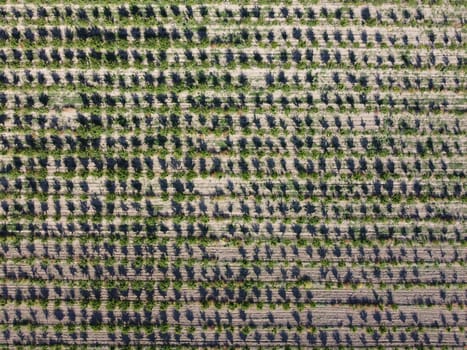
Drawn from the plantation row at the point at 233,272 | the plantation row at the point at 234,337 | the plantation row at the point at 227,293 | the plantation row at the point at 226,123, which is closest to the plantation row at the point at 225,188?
the plantation row at the point at 226,123

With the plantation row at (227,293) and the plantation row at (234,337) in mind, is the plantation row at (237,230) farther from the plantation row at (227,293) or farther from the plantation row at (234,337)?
the plantation row at (234,337)

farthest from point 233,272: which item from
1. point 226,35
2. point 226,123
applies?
point 226,35

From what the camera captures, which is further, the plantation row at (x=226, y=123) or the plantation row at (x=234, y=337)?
the plantation row at (x=226, y=123)

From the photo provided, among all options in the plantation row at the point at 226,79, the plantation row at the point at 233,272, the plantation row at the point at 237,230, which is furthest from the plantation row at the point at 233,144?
the plantation row at the point at 233,272

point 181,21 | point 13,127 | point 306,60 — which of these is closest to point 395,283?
point 306,60

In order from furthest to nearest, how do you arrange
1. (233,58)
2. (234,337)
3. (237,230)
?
1. (233,58)
2. (237,230)
3. (234,337)

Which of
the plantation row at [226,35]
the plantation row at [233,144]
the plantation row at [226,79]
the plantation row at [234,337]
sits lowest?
the plantation row at [234,337]

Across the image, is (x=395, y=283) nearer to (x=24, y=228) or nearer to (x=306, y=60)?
(x=306, y=60)

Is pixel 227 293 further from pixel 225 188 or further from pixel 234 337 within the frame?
pixel 225 188

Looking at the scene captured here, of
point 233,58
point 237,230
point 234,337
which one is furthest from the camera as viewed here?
point 233,58

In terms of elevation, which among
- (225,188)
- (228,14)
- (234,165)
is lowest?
(225,188)

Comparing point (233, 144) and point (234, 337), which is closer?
point (234, 337)

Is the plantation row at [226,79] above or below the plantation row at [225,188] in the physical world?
above
